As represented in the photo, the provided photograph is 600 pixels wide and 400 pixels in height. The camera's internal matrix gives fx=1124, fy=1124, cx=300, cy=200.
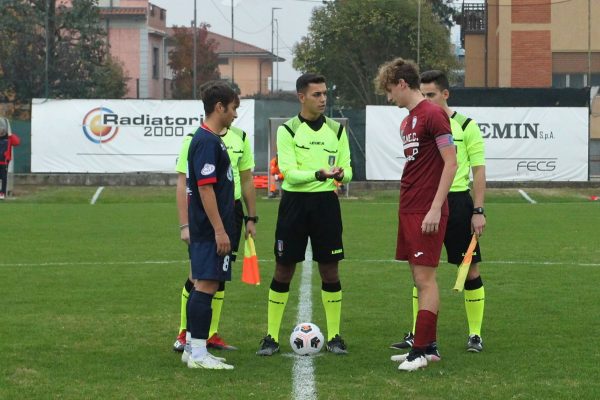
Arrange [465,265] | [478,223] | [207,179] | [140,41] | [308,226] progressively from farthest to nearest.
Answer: [140,41] → [308,226] → [478,223] → [465,265] → [207,179]

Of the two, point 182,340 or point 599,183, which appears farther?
point 599,183

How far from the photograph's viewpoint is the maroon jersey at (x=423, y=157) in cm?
755

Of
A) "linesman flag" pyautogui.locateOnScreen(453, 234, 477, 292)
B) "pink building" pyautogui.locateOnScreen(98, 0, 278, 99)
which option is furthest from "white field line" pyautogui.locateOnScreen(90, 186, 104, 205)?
"pink building" pyautogui.locateOnScreen(98, 0, 278, 99)

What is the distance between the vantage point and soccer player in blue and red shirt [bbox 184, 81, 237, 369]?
759cm

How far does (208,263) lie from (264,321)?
86.9 inches

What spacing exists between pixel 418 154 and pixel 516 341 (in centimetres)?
192

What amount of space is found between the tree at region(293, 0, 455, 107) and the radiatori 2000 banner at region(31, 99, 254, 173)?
2054 cm

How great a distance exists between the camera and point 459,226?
8.43m

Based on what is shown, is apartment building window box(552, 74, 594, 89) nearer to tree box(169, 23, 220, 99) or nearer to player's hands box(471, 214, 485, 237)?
tree box(169, 23, 220, 99)

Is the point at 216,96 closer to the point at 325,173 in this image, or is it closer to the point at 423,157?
the point at 325,173

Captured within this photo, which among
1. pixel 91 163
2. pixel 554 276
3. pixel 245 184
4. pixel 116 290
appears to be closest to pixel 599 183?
pixel 91 163

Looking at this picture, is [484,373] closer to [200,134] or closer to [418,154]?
[418,154]

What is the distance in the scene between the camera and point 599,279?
12742 millimetres

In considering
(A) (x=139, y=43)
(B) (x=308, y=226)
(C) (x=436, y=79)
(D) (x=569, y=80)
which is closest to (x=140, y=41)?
(A) (x=139, y=43)
